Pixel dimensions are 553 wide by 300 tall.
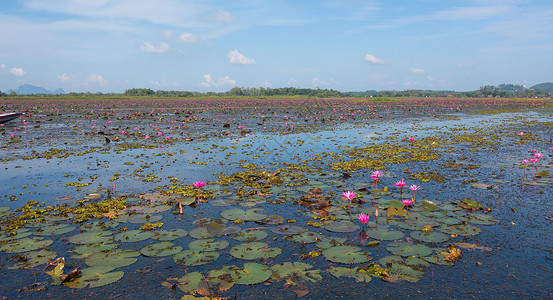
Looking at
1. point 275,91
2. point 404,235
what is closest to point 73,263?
point 404,235

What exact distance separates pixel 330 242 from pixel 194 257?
1713mm

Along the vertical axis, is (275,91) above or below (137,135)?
above

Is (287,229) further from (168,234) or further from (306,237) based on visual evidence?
(168,234)

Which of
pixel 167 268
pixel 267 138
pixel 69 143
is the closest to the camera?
pixel 167 268

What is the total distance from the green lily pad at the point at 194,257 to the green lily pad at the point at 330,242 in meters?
1.32

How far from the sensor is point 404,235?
4.33m

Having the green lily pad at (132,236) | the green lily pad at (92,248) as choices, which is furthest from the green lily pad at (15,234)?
the green lily pad at (132,236)

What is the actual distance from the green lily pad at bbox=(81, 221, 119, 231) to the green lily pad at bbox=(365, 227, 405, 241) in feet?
12.1

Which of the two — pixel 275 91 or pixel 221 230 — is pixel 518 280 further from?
pixel 275 91

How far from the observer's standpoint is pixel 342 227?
460cm

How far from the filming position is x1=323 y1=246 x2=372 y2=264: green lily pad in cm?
369

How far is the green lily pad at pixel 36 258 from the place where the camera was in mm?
3602

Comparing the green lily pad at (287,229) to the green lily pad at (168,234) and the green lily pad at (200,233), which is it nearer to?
the green lily pad at (200,233)

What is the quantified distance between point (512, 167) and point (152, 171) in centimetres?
902
